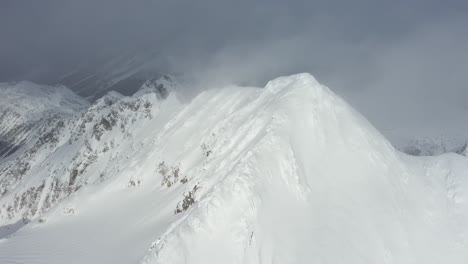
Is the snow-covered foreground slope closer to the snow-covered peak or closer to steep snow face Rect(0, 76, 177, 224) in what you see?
steep snow face Rect(0, 76, 177, 224)

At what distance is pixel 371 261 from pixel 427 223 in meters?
8.56

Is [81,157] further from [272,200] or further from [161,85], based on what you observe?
[272,200]

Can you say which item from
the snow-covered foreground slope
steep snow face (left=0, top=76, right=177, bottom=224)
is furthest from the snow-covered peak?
the snow-covered foreground slope

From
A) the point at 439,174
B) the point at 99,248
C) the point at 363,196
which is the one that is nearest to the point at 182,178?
the point at 99,248

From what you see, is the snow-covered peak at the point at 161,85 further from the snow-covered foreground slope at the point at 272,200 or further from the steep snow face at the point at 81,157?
the snow-covered foreground slope at the point at 272,200

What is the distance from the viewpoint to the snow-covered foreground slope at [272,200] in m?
25.1

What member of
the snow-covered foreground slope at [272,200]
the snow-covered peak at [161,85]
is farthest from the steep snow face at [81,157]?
the snow-covered foreground slope at [272,200]

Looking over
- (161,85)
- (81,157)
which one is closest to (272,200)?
(81,157)

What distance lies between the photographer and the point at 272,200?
27.5 metres

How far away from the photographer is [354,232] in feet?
91.4

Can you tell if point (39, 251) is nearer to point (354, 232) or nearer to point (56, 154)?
point (354, 232)

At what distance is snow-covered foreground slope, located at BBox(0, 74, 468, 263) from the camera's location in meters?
25.1

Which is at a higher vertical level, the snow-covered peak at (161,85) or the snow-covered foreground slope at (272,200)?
the snow-covered peak at (161,85)

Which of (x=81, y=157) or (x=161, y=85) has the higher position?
(x=161, y=85)
